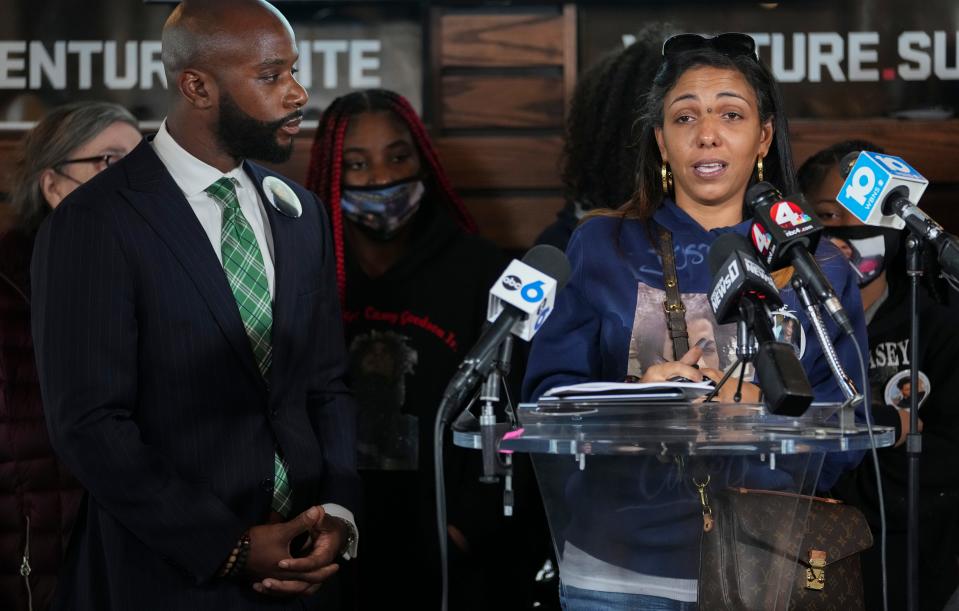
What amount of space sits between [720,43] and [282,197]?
44.5 inches

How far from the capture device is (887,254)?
13.6ft

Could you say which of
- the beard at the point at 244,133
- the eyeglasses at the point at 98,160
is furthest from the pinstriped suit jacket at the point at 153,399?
the eyeglasses at the point at 98,160

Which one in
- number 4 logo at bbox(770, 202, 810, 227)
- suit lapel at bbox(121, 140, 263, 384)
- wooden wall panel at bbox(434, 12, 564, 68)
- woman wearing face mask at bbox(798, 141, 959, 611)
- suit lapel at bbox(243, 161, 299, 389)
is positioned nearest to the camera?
number 4 logo at bbox(770, 202, 810, 227)

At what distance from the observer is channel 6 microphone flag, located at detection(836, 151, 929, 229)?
2.71m

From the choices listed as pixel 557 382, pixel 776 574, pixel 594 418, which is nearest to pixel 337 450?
pixel 557 382

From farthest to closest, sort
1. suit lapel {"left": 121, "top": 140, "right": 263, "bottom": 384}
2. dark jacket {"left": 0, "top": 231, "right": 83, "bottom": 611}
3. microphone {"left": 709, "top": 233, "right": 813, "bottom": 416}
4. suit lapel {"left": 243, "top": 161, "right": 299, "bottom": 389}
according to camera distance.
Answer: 1. dark jacket {"left": 0, "top": 231, "right": 83, "bottom": 611}
2. suit lapel {"left": 243, "top": 161, "right": 299, "bottom": 389}
3. suit lapel {"left": 121, "top": 140, "right": 263, "bottom": 384}
4. microphone {"left": 709, "top": 233, "right": 813, "bottom": 416}

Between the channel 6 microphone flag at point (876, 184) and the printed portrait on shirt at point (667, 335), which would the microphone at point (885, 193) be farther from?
the printed portrait on shirt at point (667, 335)

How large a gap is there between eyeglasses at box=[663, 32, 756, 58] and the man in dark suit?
94 cm

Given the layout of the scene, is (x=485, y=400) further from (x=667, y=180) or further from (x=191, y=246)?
(x=667, y=180)

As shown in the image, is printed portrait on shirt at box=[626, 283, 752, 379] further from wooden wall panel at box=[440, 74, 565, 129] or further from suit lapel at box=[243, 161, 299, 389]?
wooden wall panel at box=[440, 74, 565, 129]

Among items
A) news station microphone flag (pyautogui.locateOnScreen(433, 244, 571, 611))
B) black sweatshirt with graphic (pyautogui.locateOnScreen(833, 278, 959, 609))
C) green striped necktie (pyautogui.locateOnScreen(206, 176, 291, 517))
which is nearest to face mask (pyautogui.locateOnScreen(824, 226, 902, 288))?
black sweatshirt with graphic (pyautogui.locateOnScreen(833, 278, 959, 609))

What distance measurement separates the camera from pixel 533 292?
212 centimetres

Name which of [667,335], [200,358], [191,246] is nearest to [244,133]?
[191,246]

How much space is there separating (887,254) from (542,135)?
58.4 inches
